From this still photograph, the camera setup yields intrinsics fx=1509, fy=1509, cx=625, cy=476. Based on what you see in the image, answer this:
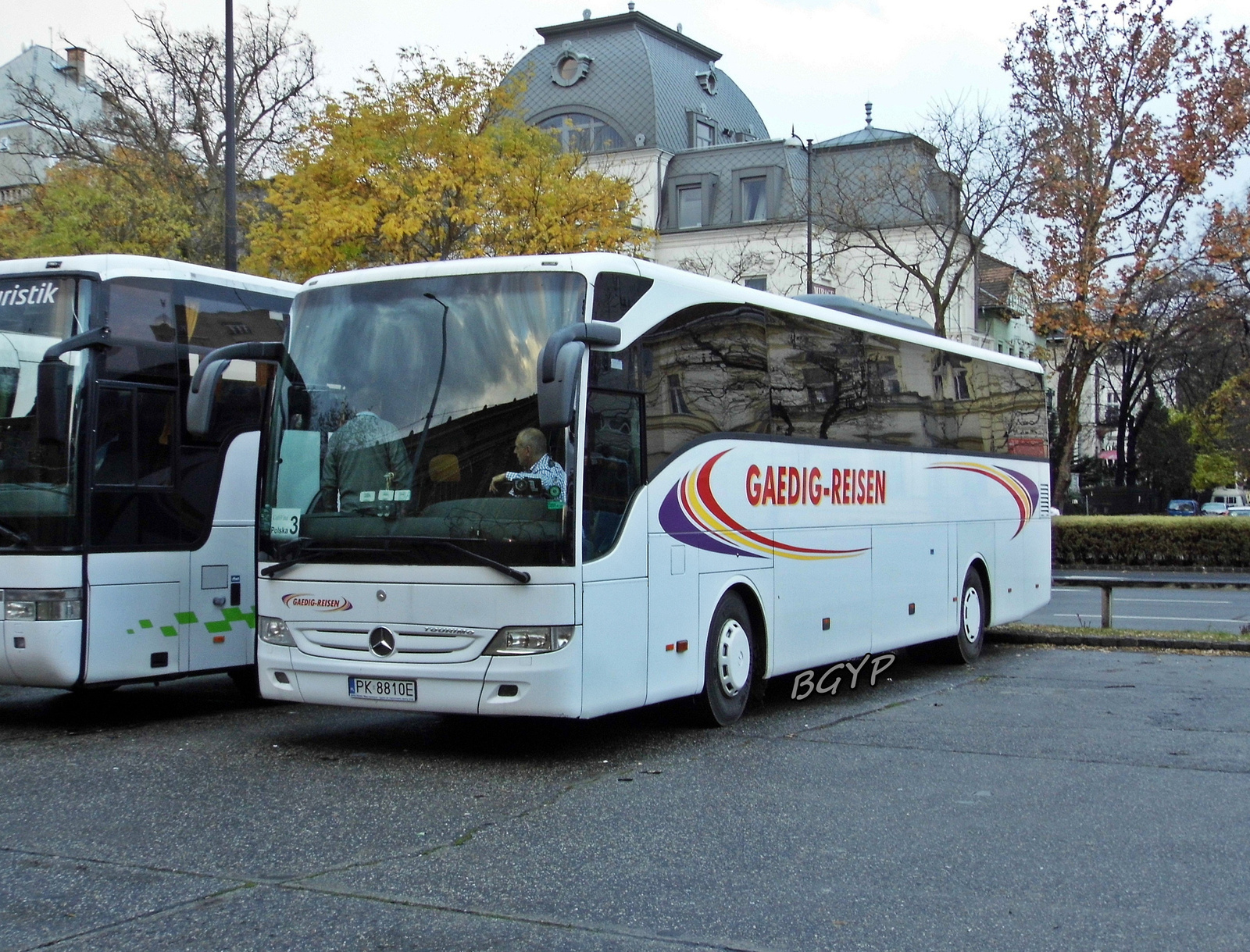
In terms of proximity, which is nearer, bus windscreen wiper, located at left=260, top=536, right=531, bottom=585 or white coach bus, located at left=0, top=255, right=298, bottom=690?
bus windscreen wiper, located at left=260, top=536, right=531, bottom=585

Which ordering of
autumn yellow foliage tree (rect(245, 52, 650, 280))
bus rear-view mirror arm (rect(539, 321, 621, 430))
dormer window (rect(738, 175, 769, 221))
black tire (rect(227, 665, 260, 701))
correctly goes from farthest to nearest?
dormer window (rect(738, 175, 769, 221)), autumn yellow foliage tree (rect(245, 52, 650, 280)), black tire (rect(227, 665, 260, 701)), bus rear-view mirror arm (rect(539, 321, 621, 430))

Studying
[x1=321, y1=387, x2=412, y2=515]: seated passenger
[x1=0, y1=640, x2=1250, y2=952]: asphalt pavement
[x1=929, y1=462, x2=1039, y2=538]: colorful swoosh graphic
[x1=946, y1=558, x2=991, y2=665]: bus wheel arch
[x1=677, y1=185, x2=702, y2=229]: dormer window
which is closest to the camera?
[x1=0, y1=640, x2=1250, y2=952]: asphalt pavement

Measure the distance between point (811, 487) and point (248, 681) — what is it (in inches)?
195

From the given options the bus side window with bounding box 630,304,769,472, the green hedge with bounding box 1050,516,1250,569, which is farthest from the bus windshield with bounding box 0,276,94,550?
the green hedge with bounding box 1050,516,1250,569

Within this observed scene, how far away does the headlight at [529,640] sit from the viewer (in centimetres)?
896

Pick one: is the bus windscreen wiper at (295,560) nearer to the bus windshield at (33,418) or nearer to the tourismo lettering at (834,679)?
the bus windshield at (33,418)

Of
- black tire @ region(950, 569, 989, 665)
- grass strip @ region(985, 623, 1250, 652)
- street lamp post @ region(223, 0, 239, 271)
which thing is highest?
street lamp post @ region(223, 0, 239, 271)

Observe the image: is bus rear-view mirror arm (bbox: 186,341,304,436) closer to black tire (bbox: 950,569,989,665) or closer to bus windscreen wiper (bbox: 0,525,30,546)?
bus windscreen wiper (bbox: 0,525,30,546)

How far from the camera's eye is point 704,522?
10.4 metres

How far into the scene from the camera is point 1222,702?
12.1 metres

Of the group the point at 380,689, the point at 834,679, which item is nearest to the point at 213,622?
the point at 380,689

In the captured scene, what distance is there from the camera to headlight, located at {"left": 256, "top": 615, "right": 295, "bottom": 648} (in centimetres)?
973

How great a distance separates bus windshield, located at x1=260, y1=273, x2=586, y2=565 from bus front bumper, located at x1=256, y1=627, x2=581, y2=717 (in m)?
0.63

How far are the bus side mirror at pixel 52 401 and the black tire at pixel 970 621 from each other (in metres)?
8.87
